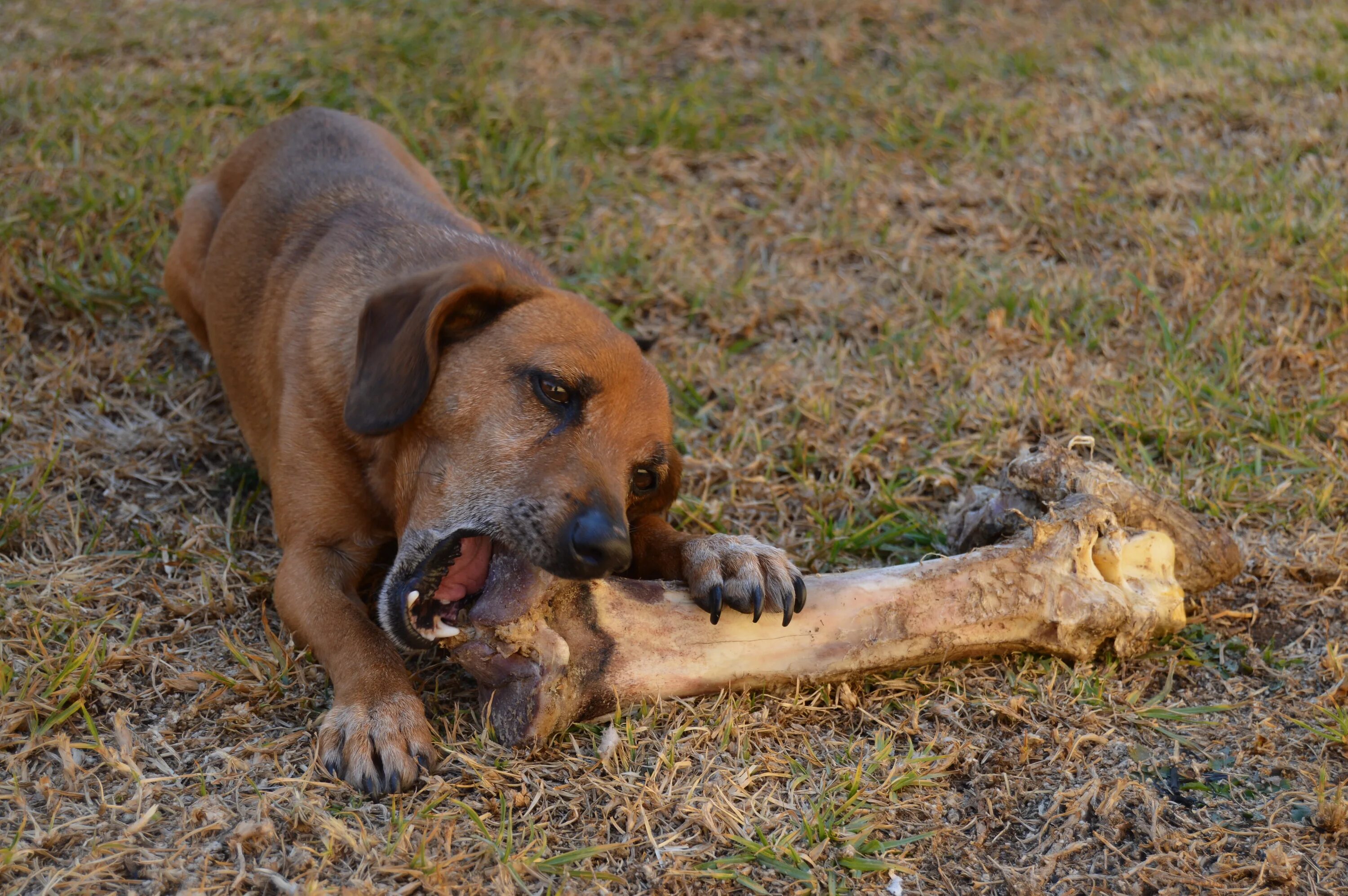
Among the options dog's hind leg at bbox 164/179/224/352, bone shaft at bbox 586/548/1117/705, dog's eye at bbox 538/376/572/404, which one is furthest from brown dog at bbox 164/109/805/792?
dog's hind leg at bbox 164/179/224/352

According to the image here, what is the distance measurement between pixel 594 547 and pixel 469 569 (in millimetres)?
483

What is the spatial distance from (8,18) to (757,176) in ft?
15.0

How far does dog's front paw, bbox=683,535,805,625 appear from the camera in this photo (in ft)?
9.53

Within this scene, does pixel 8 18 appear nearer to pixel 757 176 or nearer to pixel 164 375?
pixel 164 375

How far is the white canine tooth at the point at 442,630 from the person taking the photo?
9.18ft

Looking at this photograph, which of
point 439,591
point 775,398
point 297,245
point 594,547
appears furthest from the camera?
point 775,398

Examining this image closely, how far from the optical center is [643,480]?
3209 millimetres

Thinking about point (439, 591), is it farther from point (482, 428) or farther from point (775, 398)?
point (775, 398)

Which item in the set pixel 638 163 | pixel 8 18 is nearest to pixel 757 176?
pixel 638 163

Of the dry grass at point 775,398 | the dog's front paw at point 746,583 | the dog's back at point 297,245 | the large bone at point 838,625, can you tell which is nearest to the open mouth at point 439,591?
the large bone at point 838,625

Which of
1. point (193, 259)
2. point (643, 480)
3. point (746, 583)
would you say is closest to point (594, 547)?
point (746, 583)

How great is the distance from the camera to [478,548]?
2971 mm

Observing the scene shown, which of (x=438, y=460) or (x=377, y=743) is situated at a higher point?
(x=438, y=460)

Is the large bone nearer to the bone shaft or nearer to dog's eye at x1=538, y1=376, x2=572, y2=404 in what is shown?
the bone shaft
